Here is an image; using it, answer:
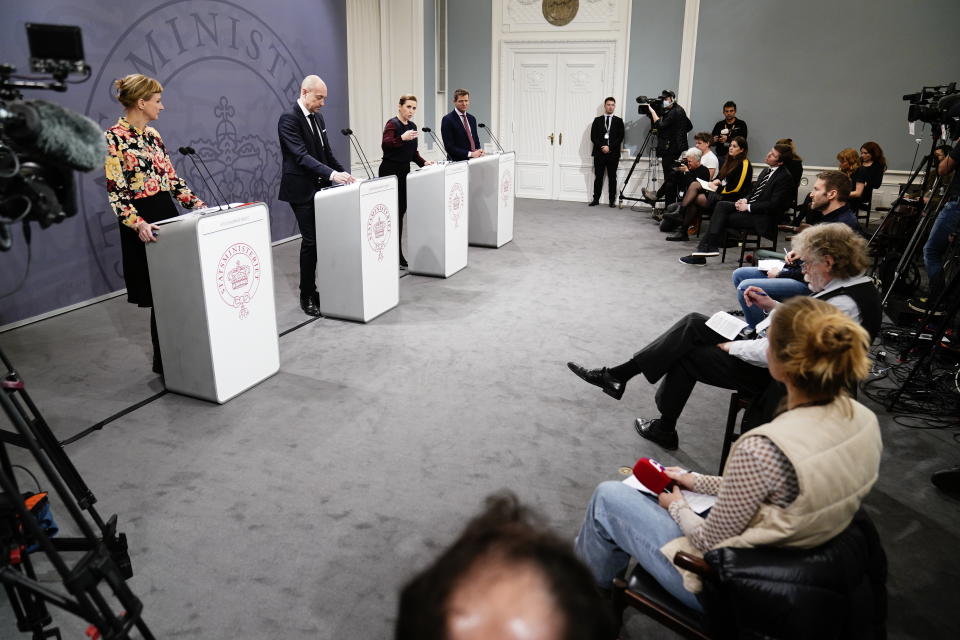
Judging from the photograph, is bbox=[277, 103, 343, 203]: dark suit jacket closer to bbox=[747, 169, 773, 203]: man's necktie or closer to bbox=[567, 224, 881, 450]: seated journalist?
bbox=[567, 224, 881, 450]: seated journalist

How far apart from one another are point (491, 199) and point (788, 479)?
5.36 m

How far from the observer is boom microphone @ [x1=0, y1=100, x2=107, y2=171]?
4.39 ft

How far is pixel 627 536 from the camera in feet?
5.86

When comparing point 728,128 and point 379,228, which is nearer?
point 379,228

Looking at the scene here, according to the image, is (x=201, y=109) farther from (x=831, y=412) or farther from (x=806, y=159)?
(x=806, y=159)

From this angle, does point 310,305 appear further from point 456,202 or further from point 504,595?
point 504,595

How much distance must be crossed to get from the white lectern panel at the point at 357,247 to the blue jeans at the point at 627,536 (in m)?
2.81

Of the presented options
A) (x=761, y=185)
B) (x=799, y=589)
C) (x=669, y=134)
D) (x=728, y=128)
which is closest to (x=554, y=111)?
(x=669, y=134)

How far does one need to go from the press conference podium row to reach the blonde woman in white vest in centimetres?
213

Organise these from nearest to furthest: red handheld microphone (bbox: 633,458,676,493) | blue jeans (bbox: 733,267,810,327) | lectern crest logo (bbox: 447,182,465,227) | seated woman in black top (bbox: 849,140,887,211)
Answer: red handheld microphone (bbox: 633,458,676,493) → blue jeans (bbox: 733,267,810,327) → lectern crest logo (bbox: 447,182,465,227) → seated woman in black top (bbox: 849,140,887,211)

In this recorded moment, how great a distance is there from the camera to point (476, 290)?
211 inches

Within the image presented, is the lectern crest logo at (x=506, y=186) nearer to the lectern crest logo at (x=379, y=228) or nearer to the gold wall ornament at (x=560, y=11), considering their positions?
the lectern crest logo at (x=379, y=228)

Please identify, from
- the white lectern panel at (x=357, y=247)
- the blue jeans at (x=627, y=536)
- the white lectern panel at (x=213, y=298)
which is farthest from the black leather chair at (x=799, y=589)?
the white lectern panel at (x=357, y=247)

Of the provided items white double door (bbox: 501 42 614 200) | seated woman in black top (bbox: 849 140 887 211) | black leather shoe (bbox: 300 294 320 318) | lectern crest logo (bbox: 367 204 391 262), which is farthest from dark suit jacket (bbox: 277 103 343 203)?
white double door (bbox: 501 42 614 200)
